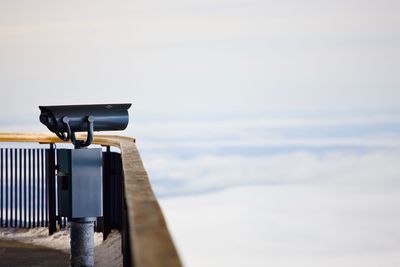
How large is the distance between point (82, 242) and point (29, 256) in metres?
1.19

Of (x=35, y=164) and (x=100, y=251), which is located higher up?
(x=35, y=164)

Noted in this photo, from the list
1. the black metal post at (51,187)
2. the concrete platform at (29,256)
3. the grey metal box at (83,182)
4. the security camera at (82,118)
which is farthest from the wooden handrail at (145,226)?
the black metal post at (51,187)

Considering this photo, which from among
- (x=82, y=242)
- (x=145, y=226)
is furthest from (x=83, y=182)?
(x=145, y=226)

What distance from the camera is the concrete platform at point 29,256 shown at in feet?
18.5

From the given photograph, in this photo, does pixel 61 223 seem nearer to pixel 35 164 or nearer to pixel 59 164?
pixel 35 164

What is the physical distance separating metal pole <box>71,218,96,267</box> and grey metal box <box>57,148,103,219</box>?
0.05 meters

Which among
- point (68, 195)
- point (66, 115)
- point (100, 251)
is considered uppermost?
point (66, 115)

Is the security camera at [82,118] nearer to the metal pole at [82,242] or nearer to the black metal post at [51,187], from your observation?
the metal pole at [82,242]

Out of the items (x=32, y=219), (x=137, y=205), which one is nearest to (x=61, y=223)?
(x=32, y=219)

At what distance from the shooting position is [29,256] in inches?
235

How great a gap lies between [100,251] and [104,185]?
0.49 metres

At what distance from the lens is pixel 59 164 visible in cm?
517

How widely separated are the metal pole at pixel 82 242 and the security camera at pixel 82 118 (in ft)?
1.55

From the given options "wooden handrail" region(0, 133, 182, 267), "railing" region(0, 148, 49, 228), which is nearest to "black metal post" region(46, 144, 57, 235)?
"railing" region(0, 148, 49, 228)
